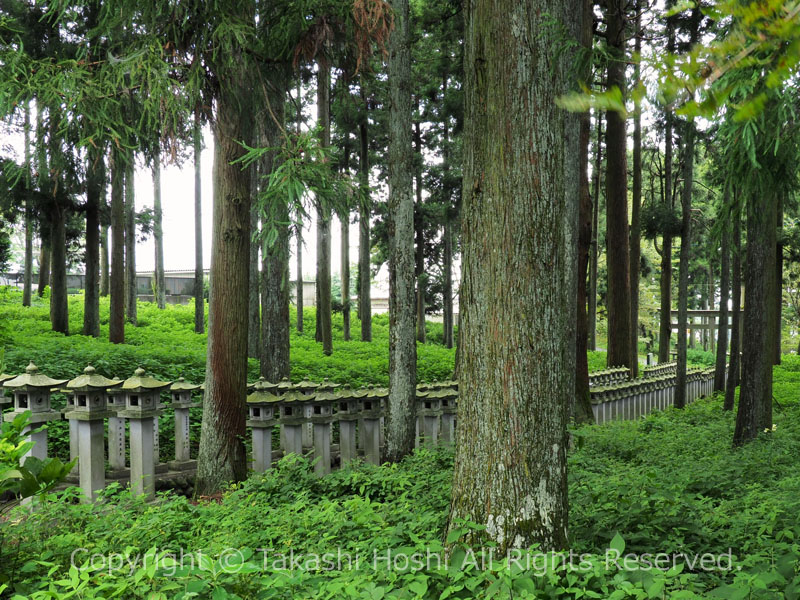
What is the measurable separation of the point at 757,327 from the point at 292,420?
6.42 metres

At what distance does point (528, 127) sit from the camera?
3457mm

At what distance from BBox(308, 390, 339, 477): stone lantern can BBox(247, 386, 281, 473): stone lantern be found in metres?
0.51

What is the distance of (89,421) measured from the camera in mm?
A: 5406

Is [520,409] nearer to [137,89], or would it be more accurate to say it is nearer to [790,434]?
[137,89]

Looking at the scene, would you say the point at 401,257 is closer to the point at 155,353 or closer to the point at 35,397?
the point at 35,397

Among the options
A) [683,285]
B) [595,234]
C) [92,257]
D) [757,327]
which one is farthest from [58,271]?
[595,234]

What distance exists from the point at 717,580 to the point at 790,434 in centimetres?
724

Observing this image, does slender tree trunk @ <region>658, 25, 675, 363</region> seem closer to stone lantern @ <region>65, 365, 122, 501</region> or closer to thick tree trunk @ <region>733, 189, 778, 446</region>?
thick tree trunk @ <region>733, 189, 778, 446</region>

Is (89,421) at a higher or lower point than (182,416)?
higher

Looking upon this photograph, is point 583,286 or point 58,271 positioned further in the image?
point 58,271

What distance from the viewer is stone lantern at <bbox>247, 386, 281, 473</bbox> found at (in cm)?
679

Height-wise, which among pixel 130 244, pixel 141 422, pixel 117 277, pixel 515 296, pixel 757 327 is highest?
pixel 130 244

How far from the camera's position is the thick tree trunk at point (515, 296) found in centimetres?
338

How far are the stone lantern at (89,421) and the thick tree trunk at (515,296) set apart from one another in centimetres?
360
